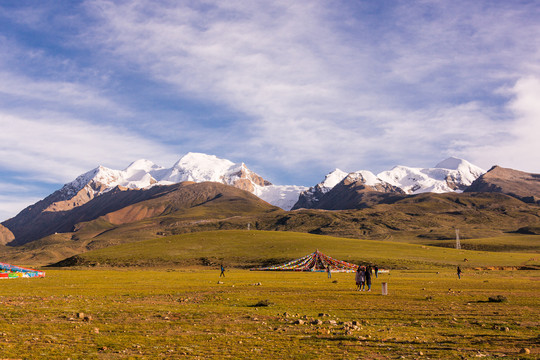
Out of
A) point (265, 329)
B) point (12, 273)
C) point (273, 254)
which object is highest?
point (273, 254)

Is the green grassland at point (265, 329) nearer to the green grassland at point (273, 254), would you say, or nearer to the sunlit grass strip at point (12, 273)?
the sunlit grass strip at point (12, 273)

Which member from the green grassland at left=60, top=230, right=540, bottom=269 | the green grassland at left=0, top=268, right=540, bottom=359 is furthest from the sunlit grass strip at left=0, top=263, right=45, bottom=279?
the green grassland at left=60, top=230, right=540, bottom=269

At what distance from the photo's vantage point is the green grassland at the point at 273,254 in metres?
97.2

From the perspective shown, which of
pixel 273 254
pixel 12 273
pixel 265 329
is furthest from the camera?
pixel 273 254

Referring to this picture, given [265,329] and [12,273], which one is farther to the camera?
[12,273]

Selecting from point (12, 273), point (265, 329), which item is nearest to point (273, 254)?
point (12, 273)

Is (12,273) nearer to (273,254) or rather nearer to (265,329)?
(265,329)

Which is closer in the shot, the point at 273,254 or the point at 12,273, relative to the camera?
the point at 12,273

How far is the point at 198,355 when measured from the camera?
14281 millimetres

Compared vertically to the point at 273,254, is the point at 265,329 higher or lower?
lower

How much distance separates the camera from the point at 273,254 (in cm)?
11325

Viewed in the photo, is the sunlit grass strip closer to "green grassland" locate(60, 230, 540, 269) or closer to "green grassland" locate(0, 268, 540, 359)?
"green grassland" locate(0, 268, 540, 359)

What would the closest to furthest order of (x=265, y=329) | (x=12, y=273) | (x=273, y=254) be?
(x=265, y=329), (x=12, y=273), (x=273, y=254)

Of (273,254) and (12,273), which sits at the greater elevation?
(273,254)
